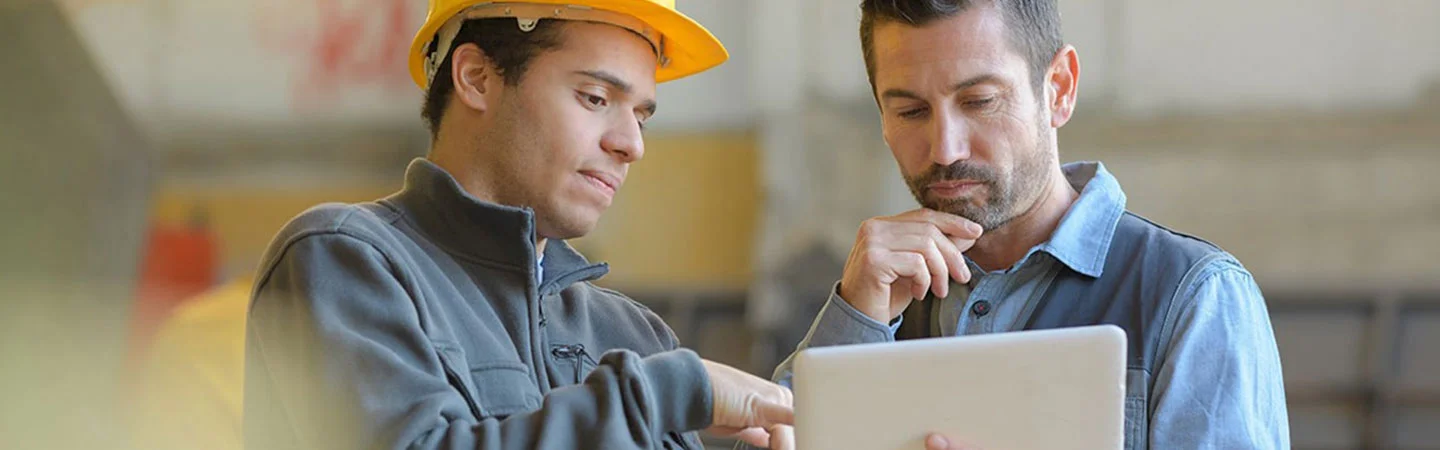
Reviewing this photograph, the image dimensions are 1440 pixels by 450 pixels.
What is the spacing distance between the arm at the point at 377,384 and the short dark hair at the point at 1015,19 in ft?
1.92

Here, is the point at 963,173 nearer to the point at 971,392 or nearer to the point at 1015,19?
the point at 1015,19

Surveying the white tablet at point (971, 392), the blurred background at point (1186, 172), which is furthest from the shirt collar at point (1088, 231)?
the blurred background at point (1186, 172)

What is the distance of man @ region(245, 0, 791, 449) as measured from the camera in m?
1.42

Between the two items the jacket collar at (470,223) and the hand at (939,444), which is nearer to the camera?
the hand at (939,444)

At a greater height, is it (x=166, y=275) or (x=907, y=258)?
(x=166, y=275)

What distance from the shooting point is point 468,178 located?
1.81m

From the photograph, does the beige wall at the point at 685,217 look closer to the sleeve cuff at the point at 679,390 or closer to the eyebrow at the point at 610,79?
the eyebrow at the point at 610,79

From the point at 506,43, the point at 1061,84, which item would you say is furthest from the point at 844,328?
the point at 506,43

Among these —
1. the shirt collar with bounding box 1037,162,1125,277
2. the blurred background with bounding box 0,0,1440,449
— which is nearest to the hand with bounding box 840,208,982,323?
the shirt collar with bounding box 1037,162,1125,277

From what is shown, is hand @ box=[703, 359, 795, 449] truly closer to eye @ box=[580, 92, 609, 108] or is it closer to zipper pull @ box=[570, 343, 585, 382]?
zipper pull @ box=[570, 343, 585, 382]

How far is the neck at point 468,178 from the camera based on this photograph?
1806 mm

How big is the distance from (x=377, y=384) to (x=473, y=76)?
0.58 metres

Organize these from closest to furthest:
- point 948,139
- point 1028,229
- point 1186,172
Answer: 1. point 948,139
2. point 1028,229
3. point 1186,172

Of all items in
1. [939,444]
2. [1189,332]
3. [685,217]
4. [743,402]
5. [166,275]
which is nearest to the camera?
[166,275]
